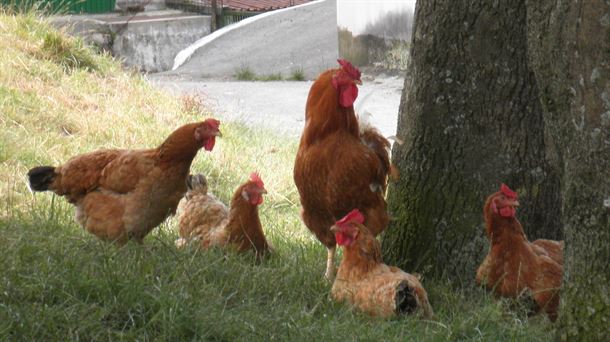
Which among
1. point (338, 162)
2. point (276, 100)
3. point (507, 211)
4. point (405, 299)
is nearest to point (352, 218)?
point (338, 162)

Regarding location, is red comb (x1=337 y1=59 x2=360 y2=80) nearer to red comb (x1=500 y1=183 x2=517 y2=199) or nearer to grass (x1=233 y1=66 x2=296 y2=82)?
red comb (x1=500 y1=183 x2=517 y2=199)

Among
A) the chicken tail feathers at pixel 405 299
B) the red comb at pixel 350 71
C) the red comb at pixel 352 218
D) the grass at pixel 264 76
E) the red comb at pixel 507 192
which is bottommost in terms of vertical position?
the chicken tail feathers at pixel 405 299

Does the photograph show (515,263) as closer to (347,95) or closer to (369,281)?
(369,281)

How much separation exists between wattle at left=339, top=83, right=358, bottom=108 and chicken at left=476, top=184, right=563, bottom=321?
1.08 metres

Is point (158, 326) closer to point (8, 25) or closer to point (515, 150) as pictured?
point (515, 150)

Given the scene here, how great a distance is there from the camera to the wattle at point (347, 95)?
6.06 metres

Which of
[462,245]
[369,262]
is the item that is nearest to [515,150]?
[462,245]

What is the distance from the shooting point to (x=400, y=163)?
6.28 metres

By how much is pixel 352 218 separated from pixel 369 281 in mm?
411

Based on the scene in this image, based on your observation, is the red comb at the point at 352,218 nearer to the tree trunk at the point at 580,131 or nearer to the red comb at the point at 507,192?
the red comb at the point at 507,192

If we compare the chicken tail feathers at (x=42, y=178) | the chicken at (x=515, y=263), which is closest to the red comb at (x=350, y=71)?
the chicken at (x=515, y=263)

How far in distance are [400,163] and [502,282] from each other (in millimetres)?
1045

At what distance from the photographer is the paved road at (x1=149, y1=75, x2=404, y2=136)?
1263 centimetres

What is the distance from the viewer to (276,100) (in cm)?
1461
